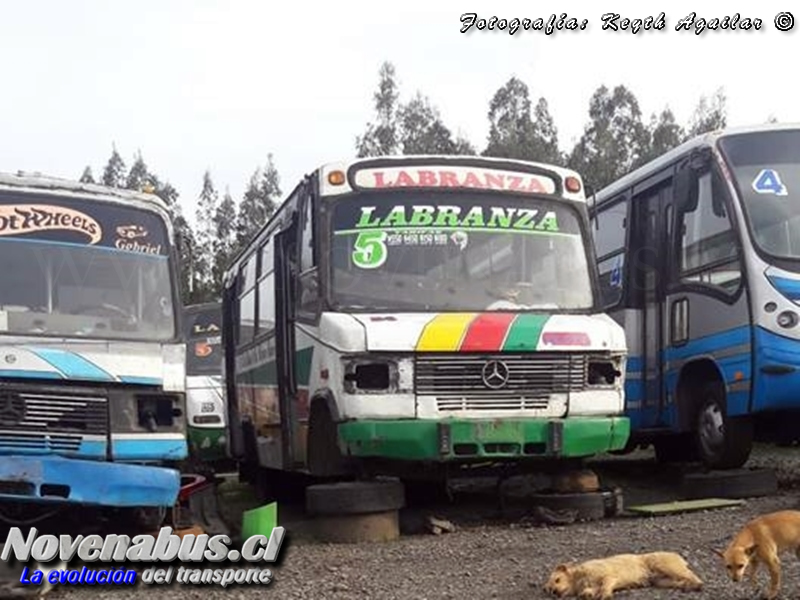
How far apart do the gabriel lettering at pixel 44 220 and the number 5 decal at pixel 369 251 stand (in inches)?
77.4

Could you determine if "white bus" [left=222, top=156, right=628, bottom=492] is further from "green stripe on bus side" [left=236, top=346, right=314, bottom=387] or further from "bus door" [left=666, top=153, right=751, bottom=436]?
"bus door" [left=666, top=153, right=751, bottom=436]

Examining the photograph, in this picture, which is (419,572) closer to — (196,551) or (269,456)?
(196,551)

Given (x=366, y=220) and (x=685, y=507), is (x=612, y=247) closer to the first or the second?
(x=685, y=507)

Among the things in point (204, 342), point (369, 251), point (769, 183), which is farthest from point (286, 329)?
point (204, 342)

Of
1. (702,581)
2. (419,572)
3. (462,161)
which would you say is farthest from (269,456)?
(702,581)

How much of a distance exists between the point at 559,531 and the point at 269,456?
3931 mm

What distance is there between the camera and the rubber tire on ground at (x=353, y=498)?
26.7ft

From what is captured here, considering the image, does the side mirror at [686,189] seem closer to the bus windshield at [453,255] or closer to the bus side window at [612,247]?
the bus side window at [612,247]

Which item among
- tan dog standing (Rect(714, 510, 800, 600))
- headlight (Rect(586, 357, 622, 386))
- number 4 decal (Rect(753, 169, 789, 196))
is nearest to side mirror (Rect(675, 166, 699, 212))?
number 4 decal (Rect(753, 169, 789, 196))

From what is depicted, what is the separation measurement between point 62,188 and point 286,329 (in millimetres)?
2645

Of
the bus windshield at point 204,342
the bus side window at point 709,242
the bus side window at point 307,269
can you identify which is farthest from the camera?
the bus windshield at point 204,342

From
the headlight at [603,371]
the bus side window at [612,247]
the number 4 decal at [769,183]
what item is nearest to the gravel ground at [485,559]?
the headlight at [603,371]

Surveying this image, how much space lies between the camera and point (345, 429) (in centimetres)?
828

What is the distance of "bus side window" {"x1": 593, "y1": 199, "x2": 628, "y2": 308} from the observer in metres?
12.4
